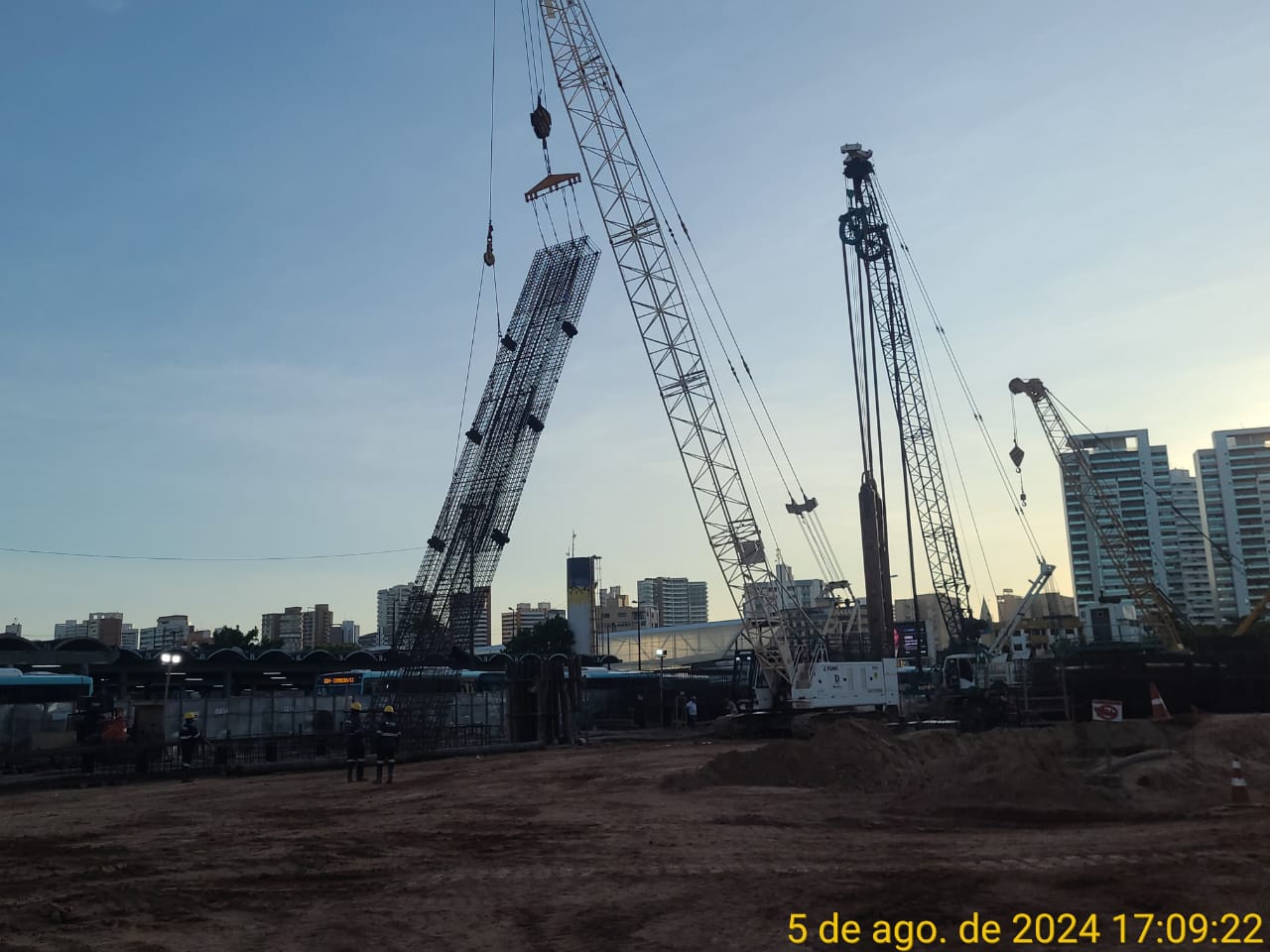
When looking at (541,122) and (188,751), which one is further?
(541,122)

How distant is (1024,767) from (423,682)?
35766 millimetres

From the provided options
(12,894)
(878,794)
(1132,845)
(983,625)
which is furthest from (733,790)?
(983,625)

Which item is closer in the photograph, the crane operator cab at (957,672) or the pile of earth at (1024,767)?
the pile of earth at (1024,767)

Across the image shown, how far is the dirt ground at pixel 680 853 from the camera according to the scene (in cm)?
930

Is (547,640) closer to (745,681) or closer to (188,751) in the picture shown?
(745,681)

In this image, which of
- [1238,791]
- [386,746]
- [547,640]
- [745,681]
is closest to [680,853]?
[1238,791]

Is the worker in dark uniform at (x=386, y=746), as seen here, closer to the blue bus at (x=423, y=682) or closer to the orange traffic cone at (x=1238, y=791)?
Result: the orange traffic cone at (x=1238, y=791)

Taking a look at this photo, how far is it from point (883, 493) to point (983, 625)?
1627 cm

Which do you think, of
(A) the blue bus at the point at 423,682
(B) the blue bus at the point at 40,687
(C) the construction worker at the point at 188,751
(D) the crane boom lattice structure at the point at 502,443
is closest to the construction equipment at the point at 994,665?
→ (A) the blue bus at the point at 423,682

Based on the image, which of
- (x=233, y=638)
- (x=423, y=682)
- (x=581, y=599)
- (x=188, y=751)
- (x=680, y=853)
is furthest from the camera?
(x=581, y=599)

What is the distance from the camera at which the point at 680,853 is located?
1316 cm

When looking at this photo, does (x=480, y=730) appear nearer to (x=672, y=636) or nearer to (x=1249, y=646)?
(x=1249, y=646)

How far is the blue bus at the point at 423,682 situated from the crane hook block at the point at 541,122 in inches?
970

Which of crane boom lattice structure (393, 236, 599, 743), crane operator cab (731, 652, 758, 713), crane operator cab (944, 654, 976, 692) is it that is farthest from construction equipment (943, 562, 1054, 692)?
crane boom lattice structure (393, 236, 599, 743)
